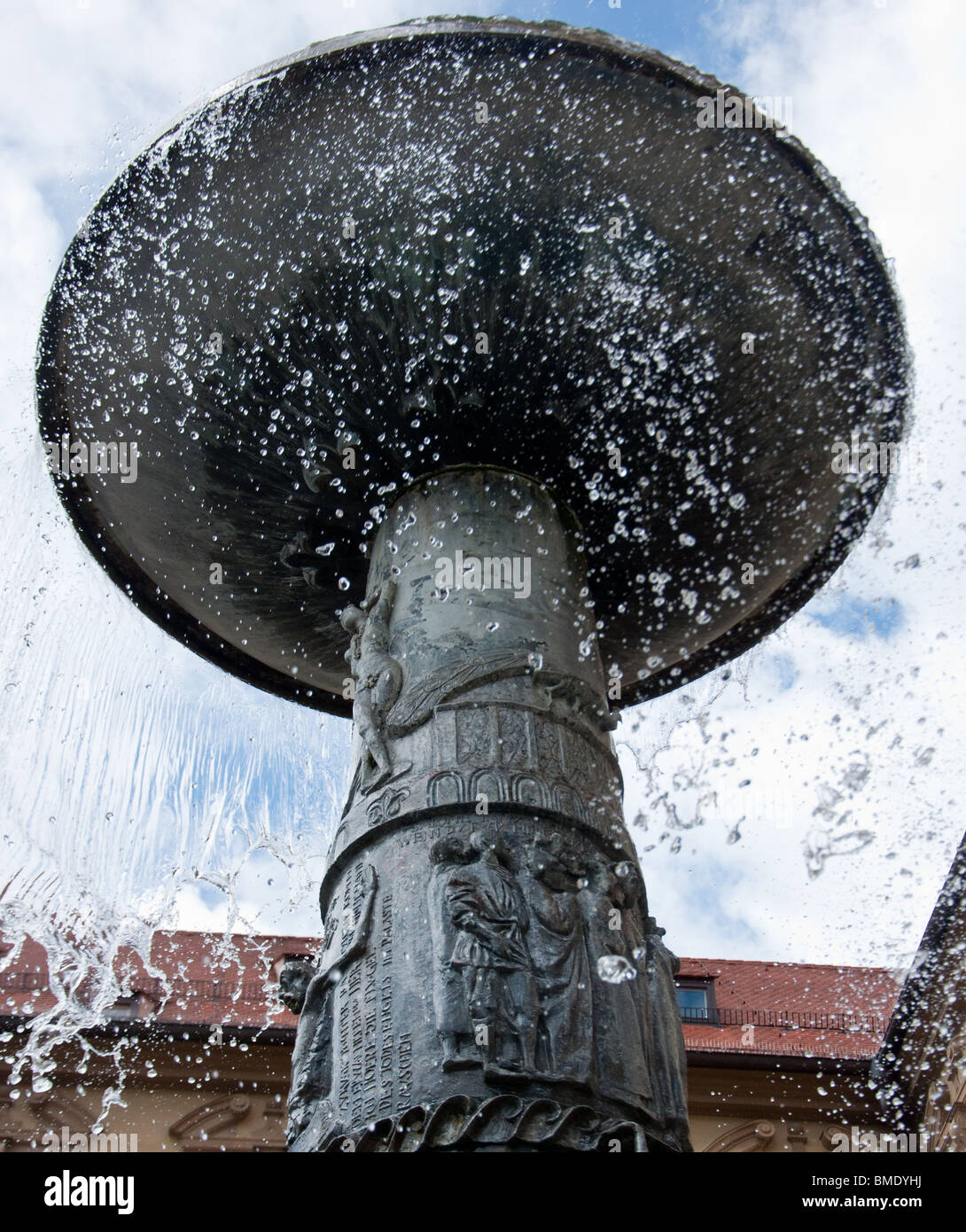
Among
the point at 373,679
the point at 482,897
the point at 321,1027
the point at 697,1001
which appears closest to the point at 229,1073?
the point at 697,1001

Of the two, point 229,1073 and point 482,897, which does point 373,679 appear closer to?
point 482,897

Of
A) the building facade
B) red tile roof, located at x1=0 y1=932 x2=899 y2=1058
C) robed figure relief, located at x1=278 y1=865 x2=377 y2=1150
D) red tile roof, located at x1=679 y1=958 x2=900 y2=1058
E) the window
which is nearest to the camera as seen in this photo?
robed figure relief, located at x1=278 y1=865 x2=377 y2=1150

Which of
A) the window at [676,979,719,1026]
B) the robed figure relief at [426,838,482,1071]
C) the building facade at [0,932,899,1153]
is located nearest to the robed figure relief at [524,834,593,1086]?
the robed figure relief at [426,838,482,1071]

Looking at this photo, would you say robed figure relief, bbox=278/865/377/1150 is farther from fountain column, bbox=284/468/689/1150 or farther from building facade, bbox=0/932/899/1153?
building facade, bbox=0/932/899/1153

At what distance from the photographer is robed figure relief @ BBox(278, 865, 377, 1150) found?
6121 mm

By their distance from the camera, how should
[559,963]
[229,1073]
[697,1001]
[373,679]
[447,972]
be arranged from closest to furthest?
[447,972] → [559,963] → [373,679] → [229,1073] → [697,1001]

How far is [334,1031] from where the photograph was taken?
6180mm

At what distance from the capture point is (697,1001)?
68.4 ft

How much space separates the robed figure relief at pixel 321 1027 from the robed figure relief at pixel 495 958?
49 centimetres

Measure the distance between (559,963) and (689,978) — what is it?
52.1 ft

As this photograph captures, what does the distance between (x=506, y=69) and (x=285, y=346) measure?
6.66 feet
